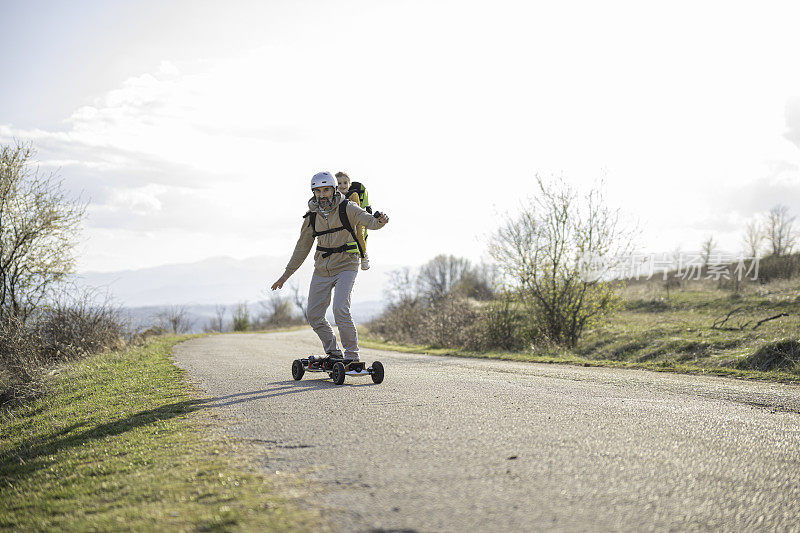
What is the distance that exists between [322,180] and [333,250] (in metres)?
0.94

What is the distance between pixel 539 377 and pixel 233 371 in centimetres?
521

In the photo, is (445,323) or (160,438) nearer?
(160,438)

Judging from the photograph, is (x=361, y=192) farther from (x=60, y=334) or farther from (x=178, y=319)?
(x=178, y=319)

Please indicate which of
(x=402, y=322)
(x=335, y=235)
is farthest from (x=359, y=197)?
(x=402, y=322)

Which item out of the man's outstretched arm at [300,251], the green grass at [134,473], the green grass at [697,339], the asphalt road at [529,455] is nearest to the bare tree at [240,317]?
the green grass at [697,339]

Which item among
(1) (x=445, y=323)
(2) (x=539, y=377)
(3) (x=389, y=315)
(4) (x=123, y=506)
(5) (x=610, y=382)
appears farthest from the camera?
(3) (x=389, y=315)

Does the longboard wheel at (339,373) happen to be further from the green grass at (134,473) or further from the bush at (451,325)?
the bush at (451,325)

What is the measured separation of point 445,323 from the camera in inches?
834

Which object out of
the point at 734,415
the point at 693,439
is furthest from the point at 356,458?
the point at 734,415

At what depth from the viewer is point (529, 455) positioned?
4.05 m

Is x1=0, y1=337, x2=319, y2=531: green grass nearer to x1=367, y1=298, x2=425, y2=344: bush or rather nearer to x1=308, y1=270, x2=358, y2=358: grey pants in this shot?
x1=308, y1=270, x2=358, y2=358: grey pants

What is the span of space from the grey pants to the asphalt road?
0.79 metres

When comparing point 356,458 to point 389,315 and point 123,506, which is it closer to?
point 123,506

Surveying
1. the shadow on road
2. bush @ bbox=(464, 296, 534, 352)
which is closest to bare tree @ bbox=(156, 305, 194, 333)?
bush @ bbox=(464, 296, 534, 352)
